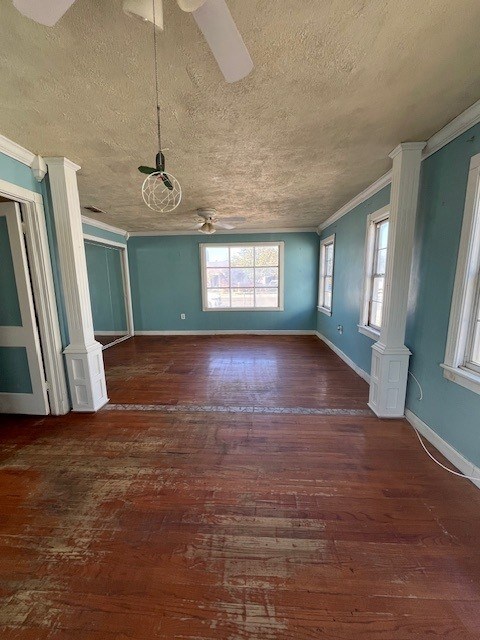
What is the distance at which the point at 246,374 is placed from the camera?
3646 mm

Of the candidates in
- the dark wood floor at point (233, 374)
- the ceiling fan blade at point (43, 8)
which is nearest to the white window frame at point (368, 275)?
the dark wood floor at point (233, 374)

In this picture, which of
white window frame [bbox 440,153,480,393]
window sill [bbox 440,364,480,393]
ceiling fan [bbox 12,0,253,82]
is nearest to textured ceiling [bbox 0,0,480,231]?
ceiling fan [bbox 12,0,253,82]

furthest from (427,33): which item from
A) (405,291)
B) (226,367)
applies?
(226,367)

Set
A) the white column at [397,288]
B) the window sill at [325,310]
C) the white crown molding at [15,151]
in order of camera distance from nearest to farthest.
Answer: the white crown molding at [15,151], the white column at [397,288], the window sill at [325,310]

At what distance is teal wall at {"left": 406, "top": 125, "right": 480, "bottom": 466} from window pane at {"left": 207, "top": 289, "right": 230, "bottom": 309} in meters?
4.10

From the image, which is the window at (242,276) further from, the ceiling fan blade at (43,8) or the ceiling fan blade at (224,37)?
the ceiling fan blade at (43,8)

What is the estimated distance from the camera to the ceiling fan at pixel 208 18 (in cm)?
82

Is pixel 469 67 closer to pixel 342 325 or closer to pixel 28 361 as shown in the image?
pixel 342 325

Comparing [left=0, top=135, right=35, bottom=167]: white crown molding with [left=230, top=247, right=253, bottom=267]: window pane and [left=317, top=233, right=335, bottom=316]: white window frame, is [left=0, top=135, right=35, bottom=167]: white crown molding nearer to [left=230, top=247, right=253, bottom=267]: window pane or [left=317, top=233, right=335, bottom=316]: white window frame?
[left=230, top=247, right=253, bottom=267]: window pane

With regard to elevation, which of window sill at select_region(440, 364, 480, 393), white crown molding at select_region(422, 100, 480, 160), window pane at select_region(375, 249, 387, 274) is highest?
white crown molding at select_region(422, 100, 480, 160)

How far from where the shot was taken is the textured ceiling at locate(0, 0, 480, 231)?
1.08 metres

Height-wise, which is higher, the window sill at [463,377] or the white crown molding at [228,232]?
the white crown molding at [228,232]

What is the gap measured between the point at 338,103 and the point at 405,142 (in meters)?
0.94

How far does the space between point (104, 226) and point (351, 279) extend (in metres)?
4.77
